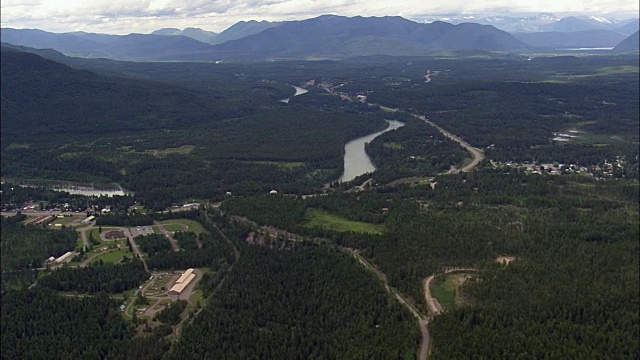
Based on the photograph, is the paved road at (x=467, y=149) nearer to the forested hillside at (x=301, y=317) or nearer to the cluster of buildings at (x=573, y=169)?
the cluster of buildings at (x=573, y=169)

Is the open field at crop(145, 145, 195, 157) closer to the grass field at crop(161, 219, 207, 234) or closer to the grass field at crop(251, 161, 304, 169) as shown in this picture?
the grass field at crop(251, 161, 304, 169)

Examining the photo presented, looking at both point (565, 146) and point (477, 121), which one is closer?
point (565, 146)

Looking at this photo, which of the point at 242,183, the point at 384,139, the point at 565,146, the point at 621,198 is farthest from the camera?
the point at 384,139

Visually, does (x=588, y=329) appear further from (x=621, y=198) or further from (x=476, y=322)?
(x=621, y=198)

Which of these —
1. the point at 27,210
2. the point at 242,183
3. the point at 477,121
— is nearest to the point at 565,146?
the point at 477,121

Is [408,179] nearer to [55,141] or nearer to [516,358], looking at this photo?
[516,358]

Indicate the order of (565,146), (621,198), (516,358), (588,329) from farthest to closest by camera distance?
1. (565,146)
2. (621,198)
3. (588,329)
4. (516,358)

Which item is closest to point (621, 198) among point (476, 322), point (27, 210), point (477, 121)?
point (476, 322)

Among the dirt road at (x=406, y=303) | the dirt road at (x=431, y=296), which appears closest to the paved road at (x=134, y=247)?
the dirt road at (x=406, y=303)
